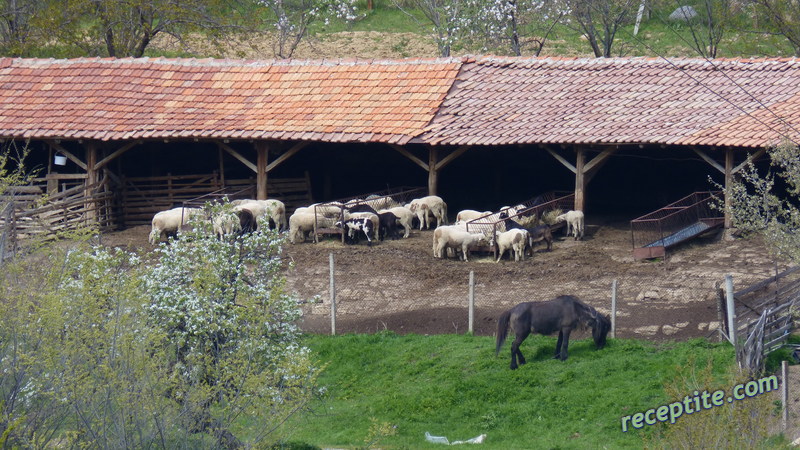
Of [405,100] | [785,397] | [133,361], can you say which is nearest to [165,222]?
[405,100]

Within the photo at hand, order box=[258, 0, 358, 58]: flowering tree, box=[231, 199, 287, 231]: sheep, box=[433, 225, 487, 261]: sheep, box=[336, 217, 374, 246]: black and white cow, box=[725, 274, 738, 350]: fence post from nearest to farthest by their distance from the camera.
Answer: box=[725, 274, 738, 350]: fence post
box=[433, 225, 487, 261]: sheep
box=[336, 217, 374, 246]: black and white cow
box=[231, 199, 287, 231]: sheep
box=[258, 0, 358, 58]: flowering tree

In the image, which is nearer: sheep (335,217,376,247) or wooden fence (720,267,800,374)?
wooden fence (720,267,800,374)

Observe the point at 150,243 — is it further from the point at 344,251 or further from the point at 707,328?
the point at 707,328

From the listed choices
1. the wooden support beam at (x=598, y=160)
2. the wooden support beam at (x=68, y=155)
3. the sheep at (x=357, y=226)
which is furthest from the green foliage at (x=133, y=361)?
the wooden support beam at (x=68, y=155)

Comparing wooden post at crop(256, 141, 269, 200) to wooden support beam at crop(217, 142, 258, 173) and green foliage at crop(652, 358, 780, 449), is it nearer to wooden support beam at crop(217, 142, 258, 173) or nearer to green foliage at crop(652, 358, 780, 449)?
wooden support beam at crop(217, 142, 258, 173)

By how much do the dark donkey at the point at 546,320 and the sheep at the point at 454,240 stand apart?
5880 millimetres

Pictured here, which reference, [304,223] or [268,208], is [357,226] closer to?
[304,223]

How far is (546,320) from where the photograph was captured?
59.8 ft

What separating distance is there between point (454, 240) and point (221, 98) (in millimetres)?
7765

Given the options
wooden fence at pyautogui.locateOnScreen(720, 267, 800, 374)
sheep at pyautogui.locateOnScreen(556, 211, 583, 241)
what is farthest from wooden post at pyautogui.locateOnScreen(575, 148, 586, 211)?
wooden fence at pyautogui.locateOnScreen(720, 267, 800, 374)

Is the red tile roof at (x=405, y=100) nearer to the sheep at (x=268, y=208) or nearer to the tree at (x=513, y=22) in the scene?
the sheep at (x=268, y=208)

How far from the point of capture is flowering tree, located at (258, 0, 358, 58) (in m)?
44.1

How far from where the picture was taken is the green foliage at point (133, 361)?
40.2ft

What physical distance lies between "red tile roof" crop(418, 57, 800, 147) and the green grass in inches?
265
